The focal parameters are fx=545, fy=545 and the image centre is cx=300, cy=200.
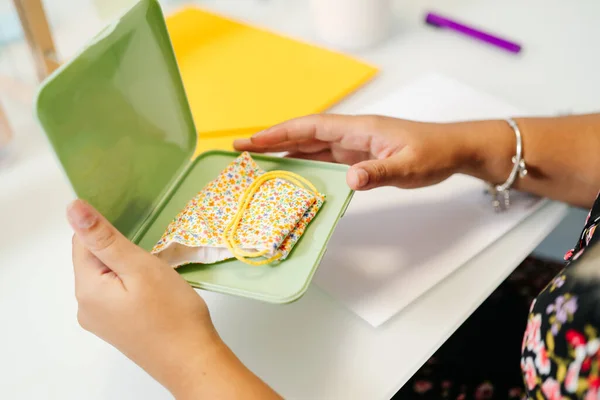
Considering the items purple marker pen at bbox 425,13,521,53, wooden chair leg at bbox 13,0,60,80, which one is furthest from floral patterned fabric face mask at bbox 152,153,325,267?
purple marker pen at bbox 425,13,521,53

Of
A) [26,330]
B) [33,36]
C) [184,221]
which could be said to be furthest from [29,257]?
[33,36]

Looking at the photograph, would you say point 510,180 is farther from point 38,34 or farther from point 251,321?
point 38,34

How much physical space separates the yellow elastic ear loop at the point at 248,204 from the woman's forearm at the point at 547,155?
0.21 meters

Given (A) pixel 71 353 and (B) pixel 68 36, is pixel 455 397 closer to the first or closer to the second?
(A) pixel 71 353

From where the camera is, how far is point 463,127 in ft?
2.10

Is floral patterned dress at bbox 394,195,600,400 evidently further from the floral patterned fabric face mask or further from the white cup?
the white cup

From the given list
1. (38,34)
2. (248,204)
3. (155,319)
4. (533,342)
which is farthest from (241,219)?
(38,34)

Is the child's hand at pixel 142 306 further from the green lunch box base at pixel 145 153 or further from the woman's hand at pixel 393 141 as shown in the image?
the woman's hand at pixel 393 141

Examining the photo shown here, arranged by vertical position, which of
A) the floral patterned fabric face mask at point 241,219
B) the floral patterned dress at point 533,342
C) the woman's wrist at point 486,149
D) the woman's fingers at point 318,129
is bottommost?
the floral patterned dress at point 533,342

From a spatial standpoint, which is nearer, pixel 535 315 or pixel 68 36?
pixel 535 315

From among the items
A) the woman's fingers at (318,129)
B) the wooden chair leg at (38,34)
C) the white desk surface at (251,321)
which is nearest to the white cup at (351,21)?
the white desk surface at (251,321)

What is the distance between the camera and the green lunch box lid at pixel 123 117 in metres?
0.44

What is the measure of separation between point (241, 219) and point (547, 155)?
37 cm

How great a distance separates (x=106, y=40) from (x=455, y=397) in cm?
52
